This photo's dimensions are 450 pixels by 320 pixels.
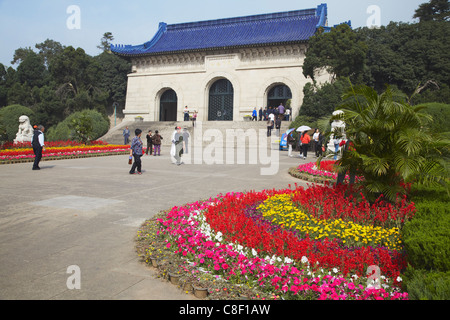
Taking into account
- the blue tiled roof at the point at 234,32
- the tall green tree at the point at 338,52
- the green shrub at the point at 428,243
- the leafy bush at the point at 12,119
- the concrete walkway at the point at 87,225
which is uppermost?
the blue tiled roof at the point at 234,32

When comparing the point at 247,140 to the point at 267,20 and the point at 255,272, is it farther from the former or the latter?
the point at 255,272

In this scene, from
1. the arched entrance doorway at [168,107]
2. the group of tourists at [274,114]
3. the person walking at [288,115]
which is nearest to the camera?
the group of tourists at [274,114]

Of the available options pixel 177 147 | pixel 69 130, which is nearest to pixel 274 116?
pixel 177 147

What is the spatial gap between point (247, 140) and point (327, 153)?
18294mm

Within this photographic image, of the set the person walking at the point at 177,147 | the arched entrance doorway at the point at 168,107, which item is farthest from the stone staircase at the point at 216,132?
the person walking at the point at 177,147

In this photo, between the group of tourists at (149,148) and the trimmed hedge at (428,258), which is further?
the group of tourists at (149,148)

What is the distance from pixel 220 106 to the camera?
115 feet

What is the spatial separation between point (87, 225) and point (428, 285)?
450 cm

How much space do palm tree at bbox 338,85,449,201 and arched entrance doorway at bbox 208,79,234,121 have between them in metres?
29.0

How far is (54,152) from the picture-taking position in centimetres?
1557

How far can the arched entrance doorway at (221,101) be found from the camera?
1357 inches

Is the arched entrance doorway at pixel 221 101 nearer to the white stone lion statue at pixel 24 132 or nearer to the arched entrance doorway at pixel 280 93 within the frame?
the arched entrance doorway at pixel 280 93

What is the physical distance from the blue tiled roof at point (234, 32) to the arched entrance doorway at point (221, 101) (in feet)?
12.6
